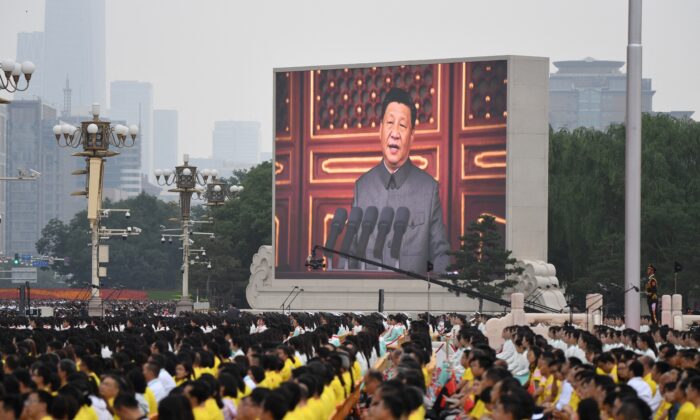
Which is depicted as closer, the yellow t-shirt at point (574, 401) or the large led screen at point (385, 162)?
the yellow t-shirt at point (574, 401)

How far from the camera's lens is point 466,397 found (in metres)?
18.8

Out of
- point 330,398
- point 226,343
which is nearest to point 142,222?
point 226,343

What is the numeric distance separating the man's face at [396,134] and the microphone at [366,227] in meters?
2.22

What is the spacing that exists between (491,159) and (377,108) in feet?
20.0

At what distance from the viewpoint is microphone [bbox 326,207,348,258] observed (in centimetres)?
6650

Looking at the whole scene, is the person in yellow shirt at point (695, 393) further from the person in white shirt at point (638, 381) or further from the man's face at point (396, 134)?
the man's face at point (396, 134)

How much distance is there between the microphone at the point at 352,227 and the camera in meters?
66.1

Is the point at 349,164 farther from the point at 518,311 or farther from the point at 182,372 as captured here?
the point at 182,372

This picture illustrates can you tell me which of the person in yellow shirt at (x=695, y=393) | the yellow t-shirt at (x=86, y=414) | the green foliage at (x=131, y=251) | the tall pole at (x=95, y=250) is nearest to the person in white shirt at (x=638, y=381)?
the person in yellow shirt at (x=695, y=393)

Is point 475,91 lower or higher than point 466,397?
higher

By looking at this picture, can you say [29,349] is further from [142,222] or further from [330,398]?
[142,222]

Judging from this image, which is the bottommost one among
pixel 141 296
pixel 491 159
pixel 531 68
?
pixel 141 296

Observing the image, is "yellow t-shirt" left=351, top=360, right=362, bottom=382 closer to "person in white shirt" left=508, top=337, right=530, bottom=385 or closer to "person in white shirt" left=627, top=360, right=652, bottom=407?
"person in white shirt" left=627, top=360, right=652, bottom=407

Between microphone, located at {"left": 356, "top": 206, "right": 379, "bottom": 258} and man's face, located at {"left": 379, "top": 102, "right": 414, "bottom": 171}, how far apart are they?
2223mm
